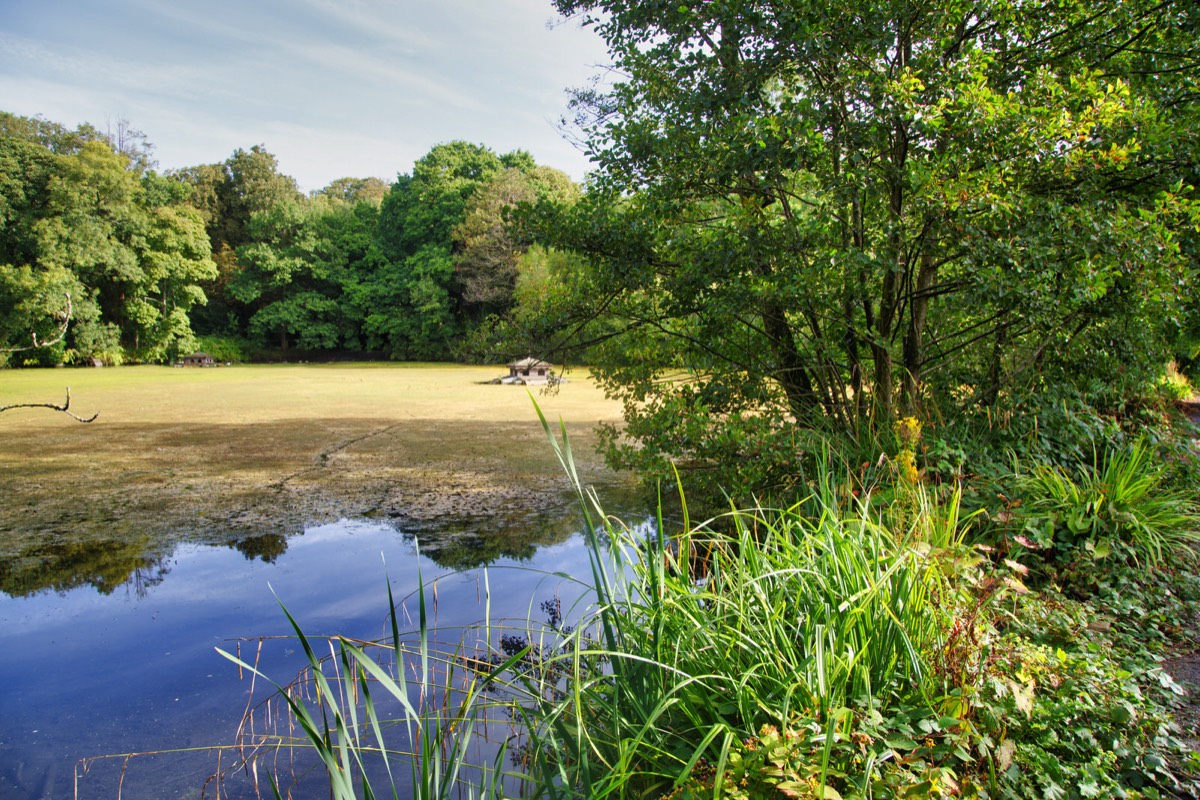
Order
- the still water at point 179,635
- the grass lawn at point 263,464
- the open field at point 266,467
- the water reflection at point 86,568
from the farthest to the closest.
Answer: the grass lawn at point 263,464, the open field at point 266,467, the water reflection at point 86,568, the still water at point 179,635

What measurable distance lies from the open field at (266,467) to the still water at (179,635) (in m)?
0.49

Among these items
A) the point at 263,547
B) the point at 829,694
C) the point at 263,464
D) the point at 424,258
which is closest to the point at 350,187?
the point at 424,258

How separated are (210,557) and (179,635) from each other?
1.22 meters

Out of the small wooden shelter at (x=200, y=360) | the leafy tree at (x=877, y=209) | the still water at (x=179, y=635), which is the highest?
the leafy tree at (x=877, y=209)

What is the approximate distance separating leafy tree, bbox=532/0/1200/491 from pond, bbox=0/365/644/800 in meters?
1.65

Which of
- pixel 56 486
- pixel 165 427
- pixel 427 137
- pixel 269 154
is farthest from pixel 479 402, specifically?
pixel 269 154

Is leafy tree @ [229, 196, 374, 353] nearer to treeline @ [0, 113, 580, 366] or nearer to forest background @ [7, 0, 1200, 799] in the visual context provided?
treeline @ [0, 113, 580, 366]

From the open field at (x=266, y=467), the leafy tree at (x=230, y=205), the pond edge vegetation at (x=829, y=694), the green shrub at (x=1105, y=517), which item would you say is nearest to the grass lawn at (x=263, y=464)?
the open field at (x=266, y=467)

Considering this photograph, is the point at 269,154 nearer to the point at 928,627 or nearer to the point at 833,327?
the point at 833,327

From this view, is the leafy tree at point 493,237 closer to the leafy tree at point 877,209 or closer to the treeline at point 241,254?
the treeline at point 241,254

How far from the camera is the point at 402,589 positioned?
417cm

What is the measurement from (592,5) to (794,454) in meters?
3.25

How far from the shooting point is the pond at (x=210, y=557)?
2.78m

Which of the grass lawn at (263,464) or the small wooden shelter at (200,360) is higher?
the grass lawn at (263,464)
